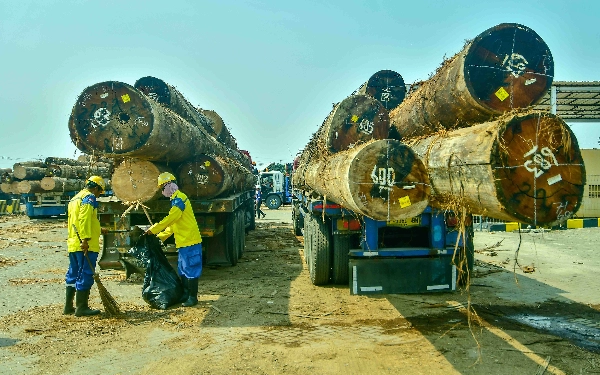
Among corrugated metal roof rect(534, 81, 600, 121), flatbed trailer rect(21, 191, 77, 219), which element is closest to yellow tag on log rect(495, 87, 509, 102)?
corrugated metal roof rect(534, 81, 600, 121)

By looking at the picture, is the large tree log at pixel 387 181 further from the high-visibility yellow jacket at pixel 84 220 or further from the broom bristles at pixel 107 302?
the high-visibility yellow jacket at pixel 84 220

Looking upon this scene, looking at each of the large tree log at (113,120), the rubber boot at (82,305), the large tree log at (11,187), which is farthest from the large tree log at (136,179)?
the large tree log at (11,187)

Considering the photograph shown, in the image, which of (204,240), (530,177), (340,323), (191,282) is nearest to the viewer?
(530,177)

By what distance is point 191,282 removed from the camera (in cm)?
687

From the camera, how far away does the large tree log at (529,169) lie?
3465 millimetres

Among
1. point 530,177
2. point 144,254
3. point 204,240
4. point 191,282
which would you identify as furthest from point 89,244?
point 530,177

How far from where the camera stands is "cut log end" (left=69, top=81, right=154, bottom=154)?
637 cm

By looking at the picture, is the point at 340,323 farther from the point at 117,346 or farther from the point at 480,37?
the point at 480,37

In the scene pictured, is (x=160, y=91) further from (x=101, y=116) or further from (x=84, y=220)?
(x=84, y=220)

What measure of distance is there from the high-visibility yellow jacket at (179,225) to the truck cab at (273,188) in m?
21.3

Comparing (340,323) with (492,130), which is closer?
(492,130)

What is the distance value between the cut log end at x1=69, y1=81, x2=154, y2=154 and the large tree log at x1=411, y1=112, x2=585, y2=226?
4.31 meters

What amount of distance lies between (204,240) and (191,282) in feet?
7.63

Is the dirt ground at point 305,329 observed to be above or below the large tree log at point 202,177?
below
